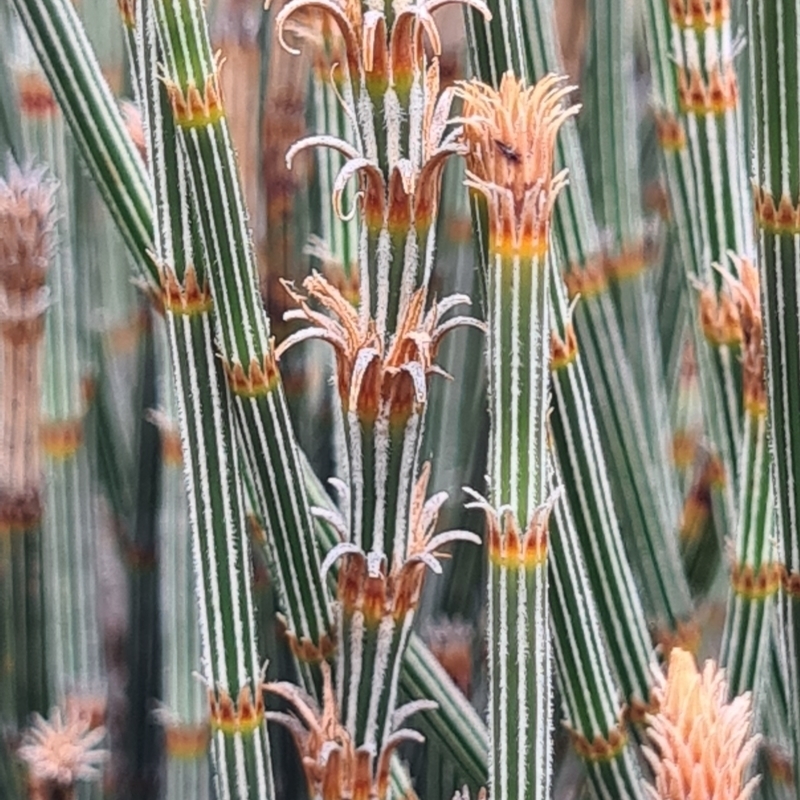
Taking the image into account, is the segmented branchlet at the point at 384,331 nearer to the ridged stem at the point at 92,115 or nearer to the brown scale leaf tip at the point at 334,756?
the brown scale leaf tip at the point at 334,756

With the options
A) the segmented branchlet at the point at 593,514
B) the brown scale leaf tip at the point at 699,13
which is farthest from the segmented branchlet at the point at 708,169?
the segmented branchlet at the point at 593,514

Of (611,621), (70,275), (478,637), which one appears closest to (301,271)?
(70,275)

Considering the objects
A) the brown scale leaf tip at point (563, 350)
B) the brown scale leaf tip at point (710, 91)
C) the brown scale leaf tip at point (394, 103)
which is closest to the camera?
the brown scale leaf tip at point (394, 103)

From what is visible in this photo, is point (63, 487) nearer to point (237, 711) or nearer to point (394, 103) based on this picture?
point (237, 711)

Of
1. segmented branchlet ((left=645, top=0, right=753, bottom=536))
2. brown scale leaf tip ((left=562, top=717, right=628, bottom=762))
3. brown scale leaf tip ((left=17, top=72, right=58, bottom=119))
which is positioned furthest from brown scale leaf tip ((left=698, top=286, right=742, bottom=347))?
brown scale leaf tip ((left=17, top=72, right=58, bottom=119))

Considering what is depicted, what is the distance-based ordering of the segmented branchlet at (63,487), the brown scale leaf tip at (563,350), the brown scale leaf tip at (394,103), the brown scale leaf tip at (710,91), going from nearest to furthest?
the brown scale leaf tip at (394,103) < the brown scale leaf tip at (563,350) < the brown scale leaf tip at (710,91) < the segmented branchlet at (63,487)

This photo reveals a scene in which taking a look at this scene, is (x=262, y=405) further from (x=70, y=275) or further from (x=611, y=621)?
(x=70, y=275)
